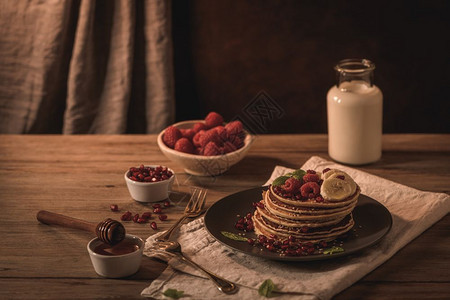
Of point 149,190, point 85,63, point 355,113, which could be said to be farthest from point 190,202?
point 85,63

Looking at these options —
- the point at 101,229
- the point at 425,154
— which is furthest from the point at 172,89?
the point at 101,229

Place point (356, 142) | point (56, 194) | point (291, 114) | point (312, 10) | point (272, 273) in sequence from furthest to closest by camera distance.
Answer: point (291, 114), point (312, 10), point (356, 142), point (56, 194), point (272, 273)

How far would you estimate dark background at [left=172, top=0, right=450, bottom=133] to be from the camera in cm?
288

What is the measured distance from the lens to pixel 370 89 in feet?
6.73

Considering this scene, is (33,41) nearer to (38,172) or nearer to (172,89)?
(172,89)

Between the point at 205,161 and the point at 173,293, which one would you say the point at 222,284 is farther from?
the point at 205,161

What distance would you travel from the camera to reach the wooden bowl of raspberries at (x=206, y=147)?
6.41ft

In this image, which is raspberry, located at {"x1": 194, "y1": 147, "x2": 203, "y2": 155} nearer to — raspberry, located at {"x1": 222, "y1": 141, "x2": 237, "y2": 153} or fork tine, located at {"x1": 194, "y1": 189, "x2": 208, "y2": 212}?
raspberry, located at {"x1": 222, "y1": 141, "x2": 237, "y2": 153}

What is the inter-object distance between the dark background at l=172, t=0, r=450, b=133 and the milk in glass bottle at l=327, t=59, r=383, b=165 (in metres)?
0.87

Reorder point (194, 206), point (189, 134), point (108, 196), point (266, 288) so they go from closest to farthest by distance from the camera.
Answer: point (266, 288) → point (194, 206) → point (108, 196) → point (189, 134)

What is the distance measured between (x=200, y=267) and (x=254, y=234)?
198mm

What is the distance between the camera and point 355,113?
2.03 meters

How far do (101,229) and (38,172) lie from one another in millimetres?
720

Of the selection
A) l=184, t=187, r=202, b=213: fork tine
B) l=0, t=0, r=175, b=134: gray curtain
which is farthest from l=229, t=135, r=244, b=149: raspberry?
→ l=0, t=0, r=175, b=134: gray curtain
